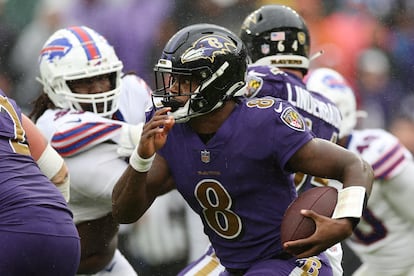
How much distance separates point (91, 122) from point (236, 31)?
9.88 feet

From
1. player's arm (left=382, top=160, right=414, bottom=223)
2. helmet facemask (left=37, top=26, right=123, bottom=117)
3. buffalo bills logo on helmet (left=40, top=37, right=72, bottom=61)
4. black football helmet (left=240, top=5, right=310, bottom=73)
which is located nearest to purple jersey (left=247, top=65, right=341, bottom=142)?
black football helmet (left=240, top=5, right=310, bottom=73)

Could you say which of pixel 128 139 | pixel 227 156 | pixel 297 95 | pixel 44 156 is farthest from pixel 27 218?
pixel 297 95

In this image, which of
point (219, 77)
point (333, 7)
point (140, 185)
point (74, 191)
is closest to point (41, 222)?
point (140, 185)

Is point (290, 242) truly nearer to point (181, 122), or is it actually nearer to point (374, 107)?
point (181, 122)

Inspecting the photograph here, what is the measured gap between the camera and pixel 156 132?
12.7 ft

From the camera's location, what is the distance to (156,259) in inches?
301

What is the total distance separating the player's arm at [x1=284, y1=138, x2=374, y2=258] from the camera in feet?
11.9

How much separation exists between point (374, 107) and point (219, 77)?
4446mm

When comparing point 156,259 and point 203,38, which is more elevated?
A: point 203,38

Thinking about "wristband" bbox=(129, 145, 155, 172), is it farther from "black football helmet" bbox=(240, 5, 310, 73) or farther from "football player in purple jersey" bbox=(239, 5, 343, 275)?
"black football helmet" bbox=(240, 5, 310, 73)

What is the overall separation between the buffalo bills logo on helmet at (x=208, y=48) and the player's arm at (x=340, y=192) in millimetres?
514

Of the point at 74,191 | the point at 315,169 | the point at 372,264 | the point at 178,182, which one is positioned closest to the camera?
the point at 315,169

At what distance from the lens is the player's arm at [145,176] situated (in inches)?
153

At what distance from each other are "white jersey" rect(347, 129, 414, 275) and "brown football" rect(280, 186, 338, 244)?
262 cm
